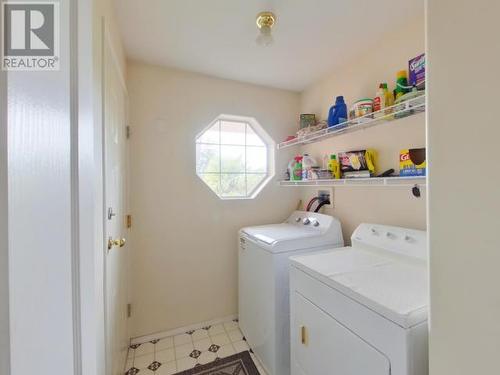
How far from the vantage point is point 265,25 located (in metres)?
1.38

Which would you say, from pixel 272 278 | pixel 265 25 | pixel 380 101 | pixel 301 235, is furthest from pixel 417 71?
pixel 272 278

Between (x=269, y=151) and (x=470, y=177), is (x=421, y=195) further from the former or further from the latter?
(x=269, y=151)

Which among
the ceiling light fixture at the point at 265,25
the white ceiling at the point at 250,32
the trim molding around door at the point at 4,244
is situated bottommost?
the trim molding around door at the point at 4,244

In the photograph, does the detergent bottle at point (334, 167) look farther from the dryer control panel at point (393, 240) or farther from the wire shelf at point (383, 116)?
the dryer control panel at point (393, 240)

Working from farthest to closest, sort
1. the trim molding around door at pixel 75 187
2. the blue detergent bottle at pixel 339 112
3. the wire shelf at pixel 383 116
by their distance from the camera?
1. the blue detergent bottle at pixel 339 112
2. the wire shelf at pixel 383 116
3. the trim molding around door at pixel 75 187

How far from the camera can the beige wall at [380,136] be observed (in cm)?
142

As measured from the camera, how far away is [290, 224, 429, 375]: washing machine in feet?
2.65

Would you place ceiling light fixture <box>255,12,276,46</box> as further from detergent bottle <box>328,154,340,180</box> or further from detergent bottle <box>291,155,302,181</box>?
detergent bottle <box>291,155,302,181</box>


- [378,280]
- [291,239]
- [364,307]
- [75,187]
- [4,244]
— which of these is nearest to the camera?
[4,244]

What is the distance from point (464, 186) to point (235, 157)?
6.79 ft

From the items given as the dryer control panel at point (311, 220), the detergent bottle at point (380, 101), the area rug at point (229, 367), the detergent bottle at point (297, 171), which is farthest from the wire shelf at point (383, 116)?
the area rug at point (229, 367)

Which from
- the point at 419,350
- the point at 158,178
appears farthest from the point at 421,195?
the point at 158,178

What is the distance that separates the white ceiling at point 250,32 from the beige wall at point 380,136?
0.34 ft

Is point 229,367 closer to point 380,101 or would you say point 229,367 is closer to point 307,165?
point 307,165
